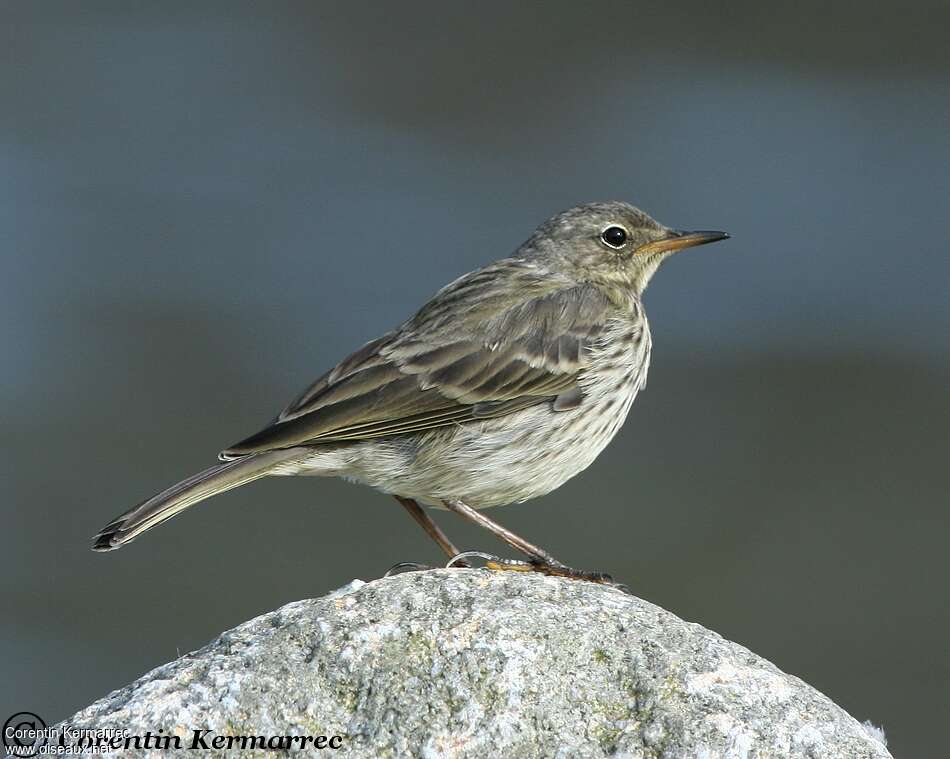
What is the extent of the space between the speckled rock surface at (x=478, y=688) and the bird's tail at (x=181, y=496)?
1444 millimetres

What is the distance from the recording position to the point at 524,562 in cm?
789

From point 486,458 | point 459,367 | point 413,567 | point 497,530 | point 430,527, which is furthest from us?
point 430,527

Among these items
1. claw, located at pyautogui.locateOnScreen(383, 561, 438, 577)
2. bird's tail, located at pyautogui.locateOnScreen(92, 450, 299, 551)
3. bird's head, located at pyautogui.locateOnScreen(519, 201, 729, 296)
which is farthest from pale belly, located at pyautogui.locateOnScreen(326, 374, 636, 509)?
bird's head, located at pyautogui.locateOnScreen(519, 201, 729, 296)

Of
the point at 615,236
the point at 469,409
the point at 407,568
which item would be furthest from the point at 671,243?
the point at 407,568

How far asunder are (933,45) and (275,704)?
2040cm

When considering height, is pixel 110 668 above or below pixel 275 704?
below

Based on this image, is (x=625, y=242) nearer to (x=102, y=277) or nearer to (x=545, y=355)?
(x=545, y=355)

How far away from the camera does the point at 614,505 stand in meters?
17.2

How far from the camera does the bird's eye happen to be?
978 cm

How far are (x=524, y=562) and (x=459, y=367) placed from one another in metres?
1.17

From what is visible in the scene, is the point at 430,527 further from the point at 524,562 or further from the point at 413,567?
the point at 413,567

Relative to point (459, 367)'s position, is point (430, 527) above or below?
below

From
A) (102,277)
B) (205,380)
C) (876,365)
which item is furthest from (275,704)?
(102,277)

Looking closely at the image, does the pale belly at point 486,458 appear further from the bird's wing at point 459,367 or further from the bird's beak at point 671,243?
the bird's beak at point 671,243
